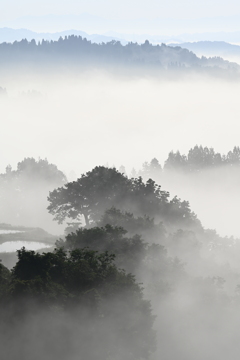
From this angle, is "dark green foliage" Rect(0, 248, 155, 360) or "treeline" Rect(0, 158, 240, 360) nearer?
"dark green foliage" Rect(0, 248, 155, 360)

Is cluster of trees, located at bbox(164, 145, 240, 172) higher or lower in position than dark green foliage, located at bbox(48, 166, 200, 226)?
higher

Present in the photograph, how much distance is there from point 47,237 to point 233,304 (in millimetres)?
19946

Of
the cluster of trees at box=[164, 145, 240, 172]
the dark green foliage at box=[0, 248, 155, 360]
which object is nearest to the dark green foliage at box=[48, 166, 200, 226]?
the dark green foliage at box=[0, 248, 155, 360]

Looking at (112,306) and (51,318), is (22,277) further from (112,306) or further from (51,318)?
(112,306)

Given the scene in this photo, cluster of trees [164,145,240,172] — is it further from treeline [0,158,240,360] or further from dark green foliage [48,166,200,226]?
dark green foliage [48,166,200,226]

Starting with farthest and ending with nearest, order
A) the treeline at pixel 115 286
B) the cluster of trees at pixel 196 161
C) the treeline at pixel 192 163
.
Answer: the cluster of trees at pixel 196 161
the treeline at pixel 192 163
the treeline at pixel 115 286

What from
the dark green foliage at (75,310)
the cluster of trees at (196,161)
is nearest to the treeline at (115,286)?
the dark green foliage at (75,310)

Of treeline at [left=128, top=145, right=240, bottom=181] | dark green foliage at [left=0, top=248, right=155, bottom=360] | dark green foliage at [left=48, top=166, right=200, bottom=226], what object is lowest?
dark green foliage at [left=0, top=248, right=155, bottom=360]

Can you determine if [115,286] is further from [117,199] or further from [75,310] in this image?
[117,199]

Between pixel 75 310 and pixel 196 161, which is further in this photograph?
pixel 196 161

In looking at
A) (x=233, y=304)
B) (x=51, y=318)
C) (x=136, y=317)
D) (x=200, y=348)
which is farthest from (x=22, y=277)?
(x=233, y=304)

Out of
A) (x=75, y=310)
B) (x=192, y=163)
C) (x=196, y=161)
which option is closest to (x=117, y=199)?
(x=75, y=310)

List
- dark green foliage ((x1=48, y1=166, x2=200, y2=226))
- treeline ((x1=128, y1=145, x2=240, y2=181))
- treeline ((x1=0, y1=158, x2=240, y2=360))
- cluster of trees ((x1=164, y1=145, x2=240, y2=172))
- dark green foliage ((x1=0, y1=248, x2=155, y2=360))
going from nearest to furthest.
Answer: dark green foliage ((x1=0, y1=248, x2=155, y2=360))
treeline ((x1=0, y1=158, x2=240, y2=360))
dark green foliage ((x1=48, y1=166, x2=200, y2=226))
treeline ((x1=128, y1=145, x2=240, y2=181))
cluster of trees ((x1=164, y1=145, x2=240, y2=172))

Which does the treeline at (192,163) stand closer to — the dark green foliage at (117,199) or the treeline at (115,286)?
the dark green foliage at (117,199)
